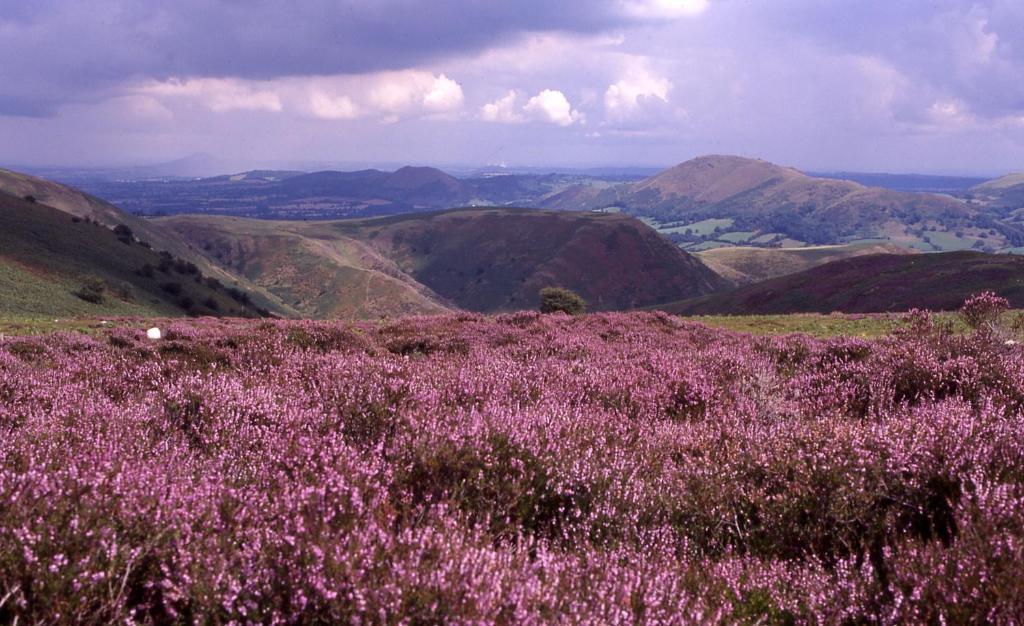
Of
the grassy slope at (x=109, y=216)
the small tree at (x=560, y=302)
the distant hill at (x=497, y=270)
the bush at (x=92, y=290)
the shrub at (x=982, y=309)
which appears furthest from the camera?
the distant hill at (x=497, y=270)

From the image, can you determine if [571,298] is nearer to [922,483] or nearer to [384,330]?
[384,330]

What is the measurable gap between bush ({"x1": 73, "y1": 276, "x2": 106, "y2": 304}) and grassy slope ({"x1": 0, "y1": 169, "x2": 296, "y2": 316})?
229ft

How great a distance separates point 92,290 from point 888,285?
70135mm

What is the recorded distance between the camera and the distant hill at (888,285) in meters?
44.5

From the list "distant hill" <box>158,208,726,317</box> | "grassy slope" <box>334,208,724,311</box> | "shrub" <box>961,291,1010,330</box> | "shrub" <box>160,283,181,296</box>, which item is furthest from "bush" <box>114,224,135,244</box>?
"shrub" <box>961,291,1010,330</box>

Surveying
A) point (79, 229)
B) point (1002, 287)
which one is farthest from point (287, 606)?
point (79, 229)

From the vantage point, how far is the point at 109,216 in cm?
15188

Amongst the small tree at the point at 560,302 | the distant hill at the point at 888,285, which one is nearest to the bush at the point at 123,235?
the small tree at the point at 560,302

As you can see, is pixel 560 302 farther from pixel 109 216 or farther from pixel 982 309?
pixel 109 216

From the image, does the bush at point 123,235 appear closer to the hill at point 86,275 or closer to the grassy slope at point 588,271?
the hill at point 86,275

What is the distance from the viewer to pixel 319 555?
2.55 meters

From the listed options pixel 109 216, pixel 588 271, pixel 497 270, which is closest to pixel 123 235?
pixel 109 216

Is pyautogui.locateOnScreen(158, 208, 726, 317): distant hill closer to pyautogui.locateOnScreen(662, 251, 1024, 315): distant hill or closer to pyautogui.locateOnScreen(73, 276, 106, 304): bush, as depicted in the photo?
pyautogui.locateOnScreen(73, 276, 106, 304): bush

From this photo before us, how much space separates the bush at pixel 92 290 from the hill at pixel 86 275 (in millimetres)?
80
